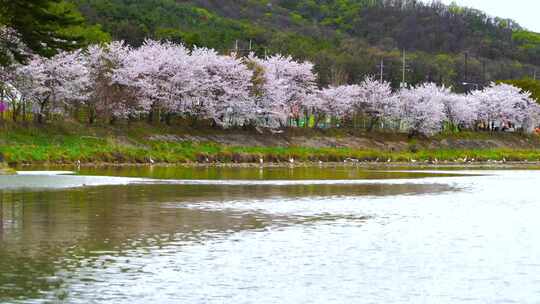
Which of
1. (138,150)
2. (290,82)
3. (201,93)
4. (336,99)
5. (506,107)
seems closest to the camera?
(138,150)

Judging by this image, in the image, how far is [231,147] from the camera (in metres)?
69.8

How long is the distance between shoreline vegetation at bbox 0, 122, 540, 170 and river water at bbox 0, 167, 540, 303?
20.8 m

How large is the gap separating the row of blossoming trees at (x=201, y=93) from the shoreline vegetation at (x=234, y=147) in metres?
2.00

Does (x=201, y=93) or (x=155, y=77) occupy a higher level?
(x=155, y=77)

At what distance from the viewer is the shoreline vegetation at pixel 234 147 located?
5628 cm

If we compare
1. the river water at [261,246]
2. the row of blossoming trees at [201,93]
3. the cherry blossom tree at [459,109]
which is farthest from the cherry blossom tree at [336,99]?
the river water at [261,246]

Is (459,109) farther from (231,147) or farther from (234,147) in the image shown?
(231,147)

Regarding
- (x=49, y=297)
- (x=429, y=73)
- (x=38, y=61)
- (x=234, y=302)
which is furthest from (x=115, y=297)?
(x=429, y=73)

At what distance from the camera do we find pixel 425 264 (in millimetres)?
17156

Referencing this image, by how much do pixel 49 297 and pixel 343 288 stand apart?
179 inches

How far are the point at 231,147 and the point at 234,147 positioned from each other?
38 centimetres

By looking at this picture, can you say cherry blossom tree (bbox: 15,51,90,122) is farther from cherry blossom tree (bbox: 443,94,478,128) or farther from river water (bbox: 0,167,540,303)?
cherry blossom tree (bbox: 443,94,478,128)

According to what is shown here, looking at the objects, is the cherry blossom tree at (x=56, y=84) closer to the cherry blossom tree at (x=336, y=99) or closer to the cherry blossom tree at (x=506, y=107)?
the cherry blossom tree at (x=336, y=99)

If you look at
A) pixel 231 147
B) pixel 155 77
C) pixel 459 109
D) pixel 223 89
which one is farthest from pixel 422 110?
pixel 155 77
